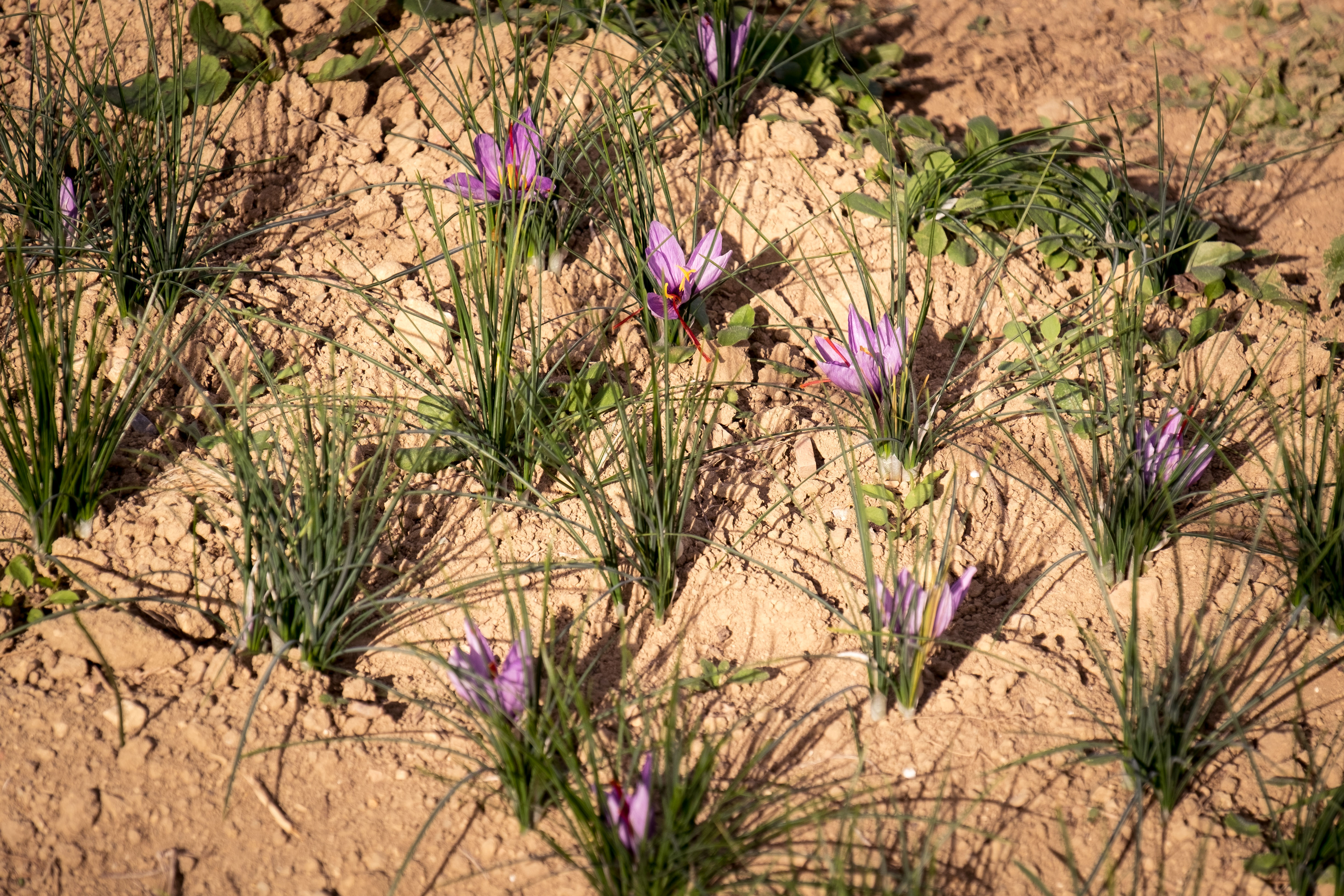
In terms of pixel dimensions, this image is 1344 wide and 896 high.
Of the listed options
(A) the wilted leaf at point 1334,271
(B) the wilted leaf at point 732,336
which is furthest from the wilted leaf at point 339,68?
(A) the wilted leaf at point 1334,271

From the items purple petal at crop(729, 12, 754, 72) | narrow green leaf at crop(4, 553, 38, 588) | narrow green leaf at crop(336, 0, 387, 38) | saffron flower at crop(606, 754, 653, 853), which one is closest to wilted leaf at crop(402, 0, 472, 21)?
narrow green leaf at crop(336, 0, 387, 38)

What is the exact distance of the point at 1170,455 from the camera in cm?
202

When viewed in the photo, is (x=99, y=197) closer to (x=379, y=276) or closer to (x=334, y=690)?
(x=379, y=276)

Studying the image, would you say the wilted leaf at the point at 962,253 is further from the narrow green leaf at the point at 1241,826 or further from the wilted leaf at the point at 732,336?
the narrow green leaf at the point at 1241,826

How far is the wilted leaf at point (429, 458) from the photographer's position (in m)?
2.11

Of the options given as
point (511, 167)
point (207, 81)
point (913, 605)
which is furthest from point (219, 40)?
point (913, 605)

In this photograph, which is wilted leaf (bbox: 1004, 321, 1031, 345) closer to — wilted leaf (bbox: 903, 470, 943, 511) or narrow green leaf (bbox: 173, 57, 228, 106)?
wilted leaf (bbox: 903, 470, 943, 511)

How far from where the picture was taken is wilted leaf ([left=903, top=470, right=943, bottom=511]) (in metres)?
2.20

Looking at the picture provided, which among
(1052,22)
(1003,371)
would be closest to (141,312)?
(1003,371)

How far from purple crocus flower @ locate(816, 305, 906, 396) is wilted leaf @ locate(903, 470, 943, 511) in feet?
0.69

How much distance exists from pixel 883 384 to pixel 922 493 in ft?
0.81

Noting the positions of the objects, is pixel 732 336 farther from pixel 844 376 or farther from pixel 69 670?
pixel 69 670

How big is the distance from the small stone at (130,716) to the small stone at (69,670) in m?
0.10

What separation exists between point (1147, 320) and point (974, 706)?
48.6 inches
